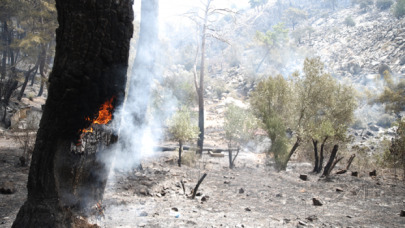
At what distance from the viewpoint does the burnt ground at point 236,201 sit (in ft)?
15.3

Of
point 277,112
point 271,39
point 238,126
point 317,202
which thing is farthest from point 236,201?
point 271,39

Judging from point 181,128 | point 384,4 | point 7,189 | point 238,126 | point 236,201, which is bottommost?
point 236,201

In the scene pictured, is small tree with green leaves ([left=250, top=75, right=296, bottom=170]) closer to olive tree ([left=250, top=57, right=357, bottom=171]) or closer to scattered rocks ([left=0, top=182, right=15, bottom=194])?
olive tree ([left=250, top=57, right=357, bottom=171])

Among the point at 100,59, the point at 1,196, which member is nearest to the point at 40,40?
the point at 1,196

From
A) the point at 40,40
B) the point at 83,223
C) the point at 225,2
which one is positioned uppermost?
the point at 225,2

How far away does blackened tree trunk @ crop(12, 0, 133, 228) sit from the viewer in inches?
117

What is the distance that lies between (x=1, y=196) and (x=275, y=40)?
52.5 m

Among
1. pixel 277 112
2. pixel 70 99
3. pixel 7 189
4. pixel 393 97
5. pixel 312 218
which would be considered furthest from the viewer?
pixel 393 97

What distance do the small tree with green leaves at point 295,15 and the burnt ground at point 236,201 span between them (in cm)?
7589

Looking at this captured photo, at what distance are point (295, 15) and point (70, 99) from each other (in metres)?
83.2

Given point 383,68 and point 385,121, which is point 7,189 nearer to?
point 385,121

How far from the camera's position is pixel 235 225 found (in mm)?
4539

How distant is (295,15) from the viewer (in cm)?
7444

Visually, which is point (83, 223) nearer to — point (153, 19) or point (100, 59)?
point (100, 59)
